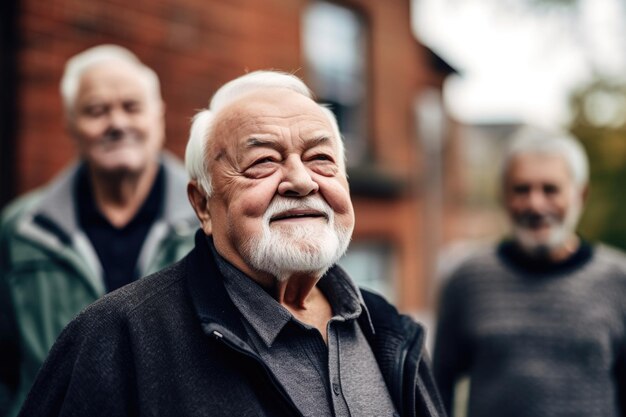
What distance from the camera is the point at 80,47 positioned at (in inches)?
167

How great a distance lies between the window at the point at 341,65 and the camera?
743 cm

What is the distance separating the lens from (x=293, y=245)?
5.60 ft

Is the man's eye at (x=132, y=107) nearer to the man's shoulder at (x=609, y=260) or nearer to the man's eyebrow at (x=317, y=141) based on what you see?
the man's eyebrow at (x=317, y=141)

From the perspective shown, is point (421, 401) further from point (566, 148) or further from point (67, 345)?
point (566, 148)

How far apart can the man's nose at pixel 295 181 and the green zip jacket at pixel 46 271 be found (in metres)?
0.89

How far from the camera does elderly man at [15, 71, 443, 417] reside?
1533 mm

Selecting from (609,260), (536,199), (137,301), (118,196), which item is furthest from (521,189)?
(137,301)

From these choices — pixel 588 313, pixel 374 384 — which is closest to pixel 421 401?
pixel 374 384

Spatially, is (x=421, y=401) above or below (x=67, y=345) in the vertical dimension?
below

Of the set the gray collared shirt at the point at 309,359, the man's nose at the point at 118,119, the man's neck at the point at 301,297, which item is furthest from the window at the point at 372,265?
the gray collared shirt at the point at 309,359

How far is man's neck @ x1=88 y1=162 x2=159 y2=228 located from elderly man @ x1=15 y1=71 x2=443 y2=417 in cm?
78

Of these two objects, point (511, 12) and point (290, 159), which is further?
point (511, 12)

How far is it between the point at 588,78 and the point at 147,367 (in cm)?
884

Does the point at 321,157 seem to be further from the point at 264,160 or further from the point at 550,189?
the point at 550,189
